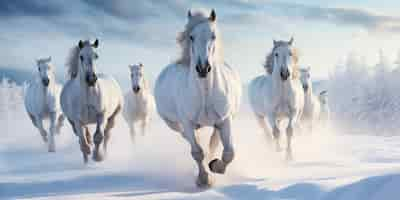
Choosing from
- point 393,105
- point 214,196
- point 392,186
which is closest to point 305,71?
point 214,196

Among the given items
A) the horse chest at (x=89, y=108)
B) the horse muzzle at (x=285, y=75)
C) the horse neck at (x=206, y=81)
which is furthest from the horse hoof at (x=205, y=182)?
the horse chest at (x=89, y=108)

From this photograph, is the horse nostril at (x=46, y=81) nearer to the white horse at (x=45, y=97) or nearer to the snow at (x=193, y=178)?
the white horse at (x=45, y=97)

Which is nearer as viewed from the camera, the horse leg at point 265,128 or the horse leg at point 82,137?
the horse leg at point 82,137

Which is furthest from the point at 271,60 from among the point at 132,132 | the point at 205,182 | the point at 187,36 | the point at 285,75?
the point at 132,132

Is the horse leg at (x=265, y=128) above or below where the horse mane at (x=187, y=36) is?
below

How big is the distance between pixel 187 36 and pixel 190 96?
1070 mm

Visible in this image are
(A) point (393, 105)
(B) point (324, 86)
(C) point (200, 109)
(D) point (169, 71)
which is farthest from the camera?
(B) point (324, 86)

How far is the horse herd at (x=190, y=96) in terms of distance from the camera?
6.31 m

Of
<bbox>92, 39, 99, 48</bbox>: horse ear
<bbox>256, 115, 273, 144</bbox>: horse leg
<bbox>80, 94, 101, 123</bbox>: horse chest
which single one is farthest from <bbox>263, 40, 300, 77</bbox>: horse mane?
<bbox>80, 94, 101, 123</bbox>: horse chest

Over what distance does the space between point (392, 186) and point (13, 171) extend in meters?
7.94

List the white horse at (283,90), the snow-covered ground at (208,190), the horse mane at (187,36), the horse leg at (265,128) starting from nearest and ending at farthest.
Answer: the snow-covered ground at (208,190) < the horse mane at (187,36) < the white horse at (283,90) < the horse leg at (265,128)

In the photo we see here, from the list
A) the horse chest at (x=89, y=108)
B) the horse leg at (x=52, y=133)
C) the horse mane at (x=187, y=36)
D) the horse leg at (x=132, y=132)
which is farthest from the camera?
the horse leg at (x=132, y=132)

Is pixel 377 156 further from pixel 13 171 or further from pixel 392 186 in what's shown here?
pixel 13 171

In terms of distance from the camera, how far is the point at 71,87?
402 inches
